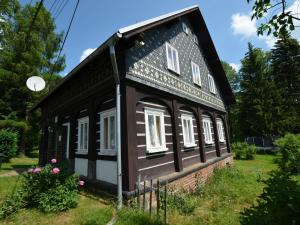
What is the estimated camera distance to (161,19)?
8430 mm

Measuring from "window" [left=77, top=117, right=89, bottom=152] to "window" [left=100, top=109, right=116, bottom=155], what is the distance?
5.22 feet

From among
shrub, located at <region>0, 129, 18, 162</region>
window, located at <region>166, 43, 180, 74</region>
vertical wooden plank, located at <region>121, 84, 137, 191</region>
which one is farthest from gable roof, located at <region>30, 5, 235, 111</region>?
shrub, located at <region>0, 129, 18, 162</region>

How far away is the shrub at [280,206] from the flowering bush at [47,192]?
473 centimetres

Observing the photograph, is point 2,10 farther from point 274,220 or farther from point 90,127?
point 274,220

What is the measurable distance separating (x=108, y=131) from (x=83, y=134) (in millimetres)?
2295

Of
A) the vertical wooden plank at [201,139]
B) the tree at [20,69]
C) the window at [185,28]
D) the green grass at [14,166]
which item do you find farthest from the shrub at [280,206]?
Answer: the tree at [20,69]

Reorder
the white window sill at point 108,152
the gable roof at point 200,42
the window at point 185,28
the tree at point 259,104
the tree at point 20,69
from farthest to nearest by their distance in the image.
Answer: the tree at point 259,104 → the tree at point 20,69 → the window at point 185,28 → the white window sill at point 108,152 → the gable roof at point 200,42

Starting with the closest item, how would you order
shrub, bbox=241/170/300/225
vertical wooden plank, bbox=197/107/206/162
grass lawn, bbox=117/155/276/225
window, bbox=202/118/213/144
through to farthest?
shrub, bbox=241/170/300/225
grass lawn, bbox=117/155/276/225
vertical wooden plank, bbox=197/107/206/162
window, bbox=202/118/213/144

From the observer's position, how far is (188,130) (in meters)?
10.7

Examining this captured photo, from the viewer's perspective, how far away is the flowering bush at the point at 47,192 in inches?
220

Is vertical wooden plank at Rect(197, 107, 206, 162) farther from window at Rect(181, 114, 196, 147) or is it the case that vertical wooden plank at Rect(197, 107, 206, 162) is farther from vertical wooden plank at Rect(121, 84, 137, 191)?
vertical wooden plank at Rect(121, 84, 137, 191)

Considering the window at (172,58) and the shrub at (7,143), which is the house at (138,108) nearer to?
the window at (172,58)

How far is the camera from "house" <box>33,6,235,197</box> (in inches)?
262

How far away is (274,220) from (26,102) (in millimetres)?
24968
